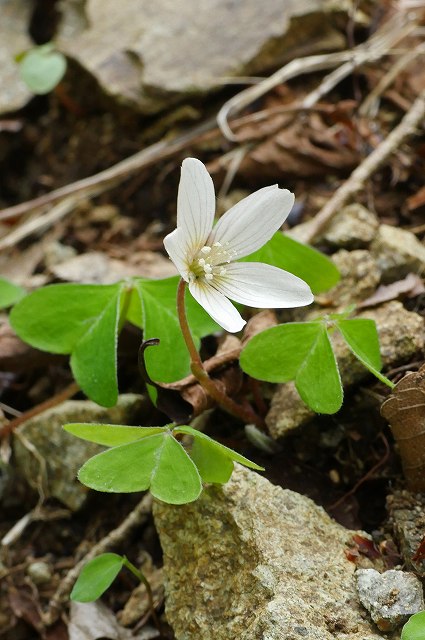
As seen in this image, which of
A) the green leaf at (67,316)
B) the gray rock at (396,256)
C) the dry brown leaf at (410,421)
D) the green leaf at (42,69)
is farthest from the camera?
the green leaf at (42,69)

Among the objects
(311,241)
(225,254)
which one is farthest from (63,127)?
(225,254)

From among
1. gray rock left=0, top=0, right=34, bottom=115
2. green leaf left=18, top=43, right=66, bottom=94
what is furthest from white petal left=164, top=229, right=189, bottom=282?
gray rock left=0, top=0, right=34, bottom=115

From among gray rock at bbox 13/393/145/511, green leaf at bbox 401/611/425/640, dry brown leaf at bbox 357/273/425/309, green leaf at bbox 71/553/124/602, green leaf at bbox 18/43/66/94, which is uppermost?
green leaf at bbox 18/43/66/94

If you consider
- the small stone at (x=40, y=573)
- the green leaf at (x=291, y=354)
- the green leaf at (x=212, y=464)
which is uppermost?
the green leaf at (x=291, y=354)

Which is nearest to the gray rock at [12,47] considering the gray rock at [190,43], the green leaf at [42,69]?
the green leaf at [42,69]

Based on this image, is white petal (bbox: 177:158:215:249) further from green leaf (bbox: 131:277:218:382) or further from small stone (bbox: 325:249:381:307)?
small stone (bbox: 325:249:381:307)

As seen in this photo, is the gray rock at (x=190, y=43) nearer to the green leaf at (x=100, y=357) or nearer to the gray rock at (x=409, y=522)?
the green leaf at (x=100, y=357)
